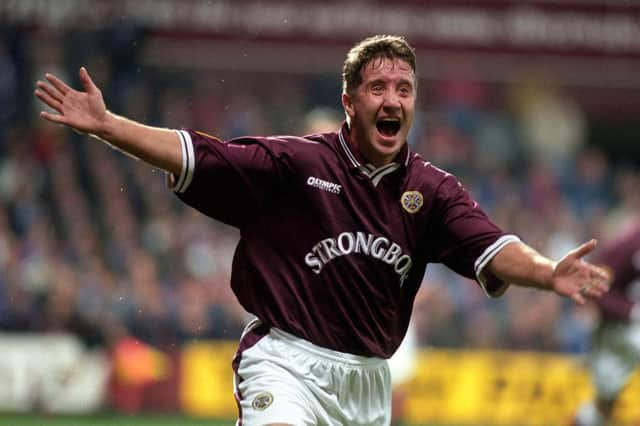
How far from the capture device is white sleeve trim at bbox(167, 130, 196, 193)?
17.2ft

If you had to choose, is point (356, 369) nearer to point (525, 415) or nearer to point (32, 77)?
point (525, 415)

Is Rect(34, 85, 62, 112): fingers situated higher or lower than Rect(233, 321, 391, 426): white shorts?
Answer: higher

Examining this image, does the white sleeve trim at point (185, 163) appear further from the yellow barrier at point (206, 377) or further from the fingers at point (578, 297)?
the yellow barrier at point (206, 377)

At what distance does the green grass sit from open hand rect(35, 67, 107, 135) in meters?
7.50

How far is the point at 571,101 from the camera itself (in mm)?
19969

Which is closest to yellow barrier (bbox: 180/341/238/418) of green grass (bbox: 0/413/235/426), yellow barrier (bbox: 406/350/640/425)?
green grass (bbox: 0/413/235/426)

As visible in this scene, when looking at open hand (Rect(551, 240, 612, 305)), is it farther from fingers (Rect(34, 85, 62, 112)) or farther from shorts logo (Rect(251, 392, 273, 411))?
fingers (Rect(34, 85, 62, 112))

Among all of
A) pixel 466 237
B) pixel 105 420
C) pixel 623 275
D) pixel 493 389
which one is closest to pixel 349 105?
pixel 466 237

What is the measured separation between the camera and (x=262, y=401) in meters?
5.29

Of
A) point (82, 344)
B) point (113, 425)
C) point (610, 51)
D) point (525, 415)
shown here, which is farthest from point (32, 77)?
point (610, 51)

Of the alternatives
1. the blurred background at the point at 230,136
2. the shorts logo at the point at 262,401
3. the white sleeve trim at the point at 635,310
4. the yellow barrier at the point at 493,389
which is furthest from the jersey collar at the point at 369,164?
the yellow barrier at the point at 493,389

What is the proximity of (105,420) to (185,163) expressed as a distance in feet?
26.7

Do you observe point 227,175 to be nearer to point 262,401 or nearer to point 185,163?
point 185,163

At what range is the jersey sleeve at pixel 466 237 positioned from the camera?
18.2ft
